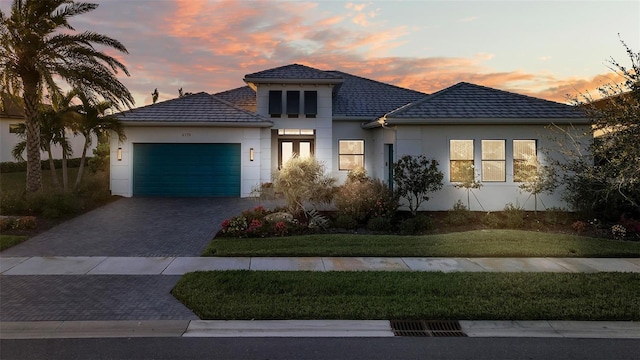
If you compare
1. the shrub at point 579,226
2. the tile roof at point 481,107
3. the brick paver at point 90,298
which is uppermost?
the tile roof at point 481,107

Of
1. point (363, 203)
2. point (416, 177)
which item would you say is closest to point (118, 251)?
point (363, 203)

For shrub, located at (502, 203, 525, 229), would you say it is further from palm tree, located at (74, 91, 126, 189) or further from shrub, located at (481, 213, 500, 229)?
palm tree, located at (74, 91, 126, 189)

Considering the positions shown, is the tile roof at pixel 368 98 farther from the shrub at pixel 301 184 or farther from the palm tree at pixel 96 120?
the palm tree at pixel 96 120

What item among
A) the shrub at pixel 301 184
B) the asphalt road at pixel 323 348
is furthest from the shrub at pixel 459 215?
the asphalt road at pixel 323 348

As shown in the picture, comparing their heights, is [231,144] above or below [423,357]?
above

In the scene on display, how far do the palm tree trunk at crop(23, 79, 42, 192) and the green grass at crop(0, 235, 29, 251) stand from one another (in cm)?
502

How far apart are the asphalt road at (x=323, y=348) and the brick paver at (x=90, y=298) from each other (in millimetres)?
719

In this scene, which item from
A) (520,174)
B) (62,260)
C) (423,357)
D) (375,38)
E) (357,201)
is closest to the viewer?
(423,357)

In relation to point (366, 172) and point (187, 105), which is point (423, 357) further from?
point (187, 105)

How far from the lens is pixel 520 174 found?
15.3m

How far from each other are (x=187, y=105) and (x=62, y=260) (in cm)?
1190

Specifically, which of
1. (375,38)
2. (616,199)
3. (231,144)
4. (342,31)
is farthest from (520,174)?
(231,144)

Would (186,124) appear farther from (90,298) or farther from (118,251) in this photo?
(90,298)

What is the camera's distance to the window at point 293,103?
2097 cm
